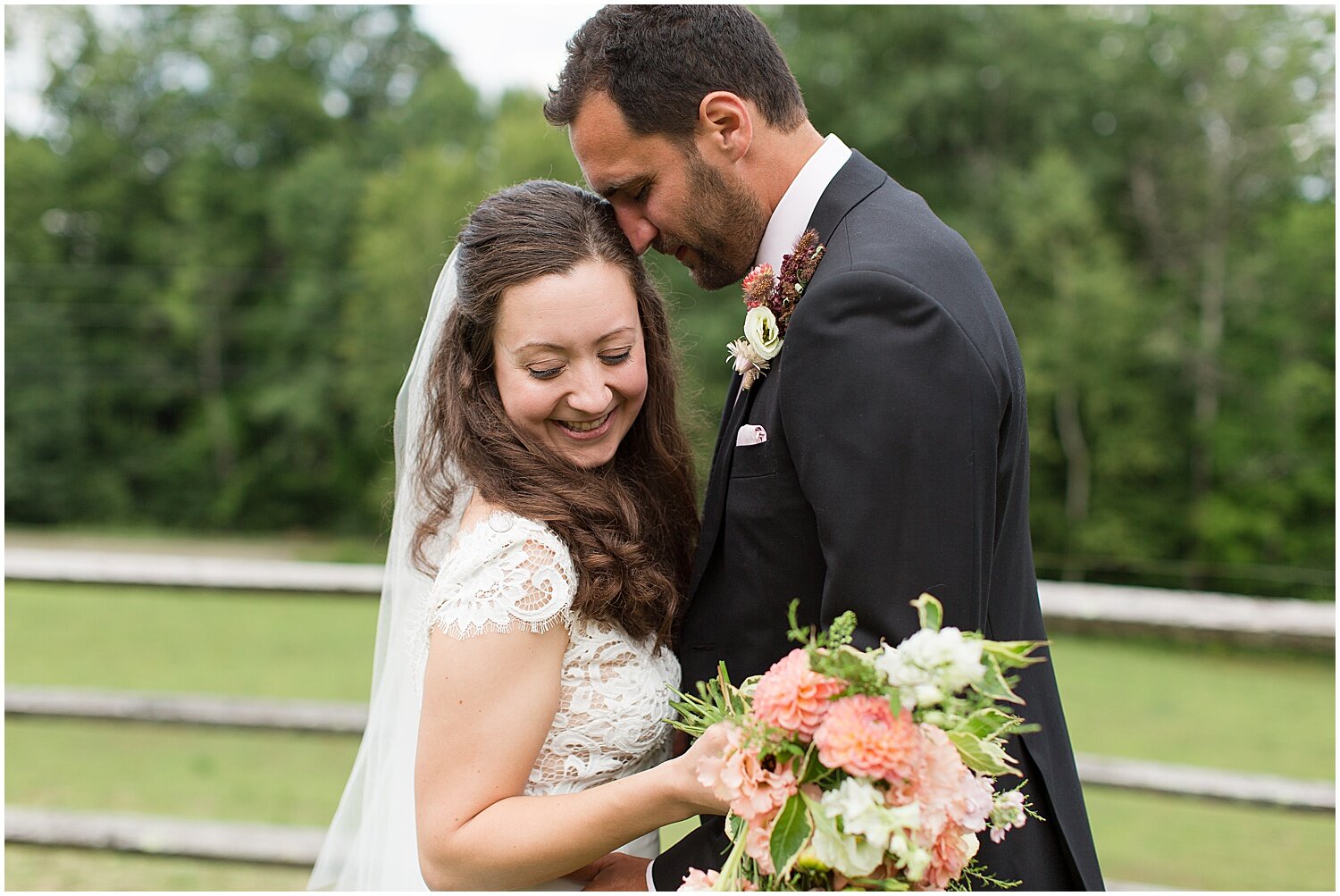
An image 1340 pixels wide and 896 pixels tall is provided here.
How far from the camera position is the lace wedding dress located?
229 centimetres

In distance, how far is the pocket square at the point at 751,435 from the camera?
7.29 feet

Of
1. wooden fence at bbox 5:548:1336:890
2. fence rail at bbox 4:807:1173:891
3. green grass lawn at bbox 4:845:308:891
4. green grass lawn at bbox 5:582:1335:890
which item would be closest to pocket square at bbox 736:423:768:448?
wooden fence at bbox 5:548:1336:890

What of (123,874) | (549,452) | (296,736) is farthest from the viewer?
(296,736)

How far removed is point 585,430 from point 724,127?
745 mm

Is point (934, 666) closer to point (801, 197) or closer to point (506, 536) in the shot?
point (506, 536)

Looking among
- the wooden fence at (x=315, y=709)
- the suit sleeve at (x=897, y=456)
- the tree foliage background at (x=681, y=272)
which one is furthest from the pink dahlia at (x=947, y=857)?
the tree foliage background at (x=681, y=272)

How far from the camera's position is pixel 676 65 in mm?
2400

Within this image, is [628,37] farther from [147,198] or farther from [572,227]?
[147,198]

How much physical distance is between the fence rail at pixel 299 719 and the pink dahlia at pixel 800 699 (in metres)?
3.45

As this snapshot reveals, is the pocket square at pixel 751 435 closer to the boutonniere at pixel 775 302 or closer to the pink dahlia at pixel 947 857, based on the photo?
the boutonniere at pixel 775 302

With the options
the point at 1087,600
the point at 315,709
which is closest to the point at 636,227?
the point at 1087,600

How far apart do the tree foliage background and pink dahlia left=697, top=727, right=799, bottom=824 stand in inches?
503

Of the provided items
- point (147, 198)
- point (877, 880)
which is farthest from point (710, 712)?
point (147, 198)

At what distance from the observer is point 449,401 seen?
2.68 metres
